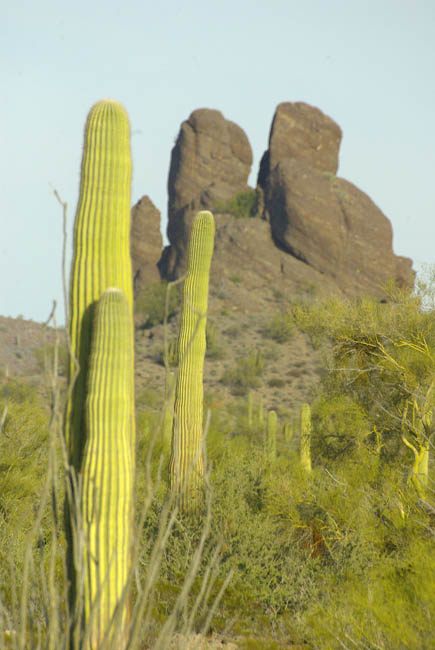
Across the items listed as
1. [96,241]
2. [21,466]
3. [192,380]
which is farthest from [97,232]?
[21,466]

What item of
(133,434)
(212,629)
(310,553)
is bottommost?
(212,629)

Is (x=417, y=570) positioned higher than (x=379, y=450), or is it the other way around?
(x=379, y=450)

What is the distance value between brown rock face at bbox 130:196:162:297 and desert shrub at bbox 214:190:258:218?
6399 mm

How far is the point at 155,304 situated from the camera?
49875 mm

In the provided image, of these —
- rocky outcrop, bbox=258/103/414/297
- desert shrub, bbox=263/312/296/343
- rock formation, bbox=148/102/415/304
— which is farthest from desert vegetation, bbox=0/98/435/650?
rocky outcrop, bbox=258/103/414/297

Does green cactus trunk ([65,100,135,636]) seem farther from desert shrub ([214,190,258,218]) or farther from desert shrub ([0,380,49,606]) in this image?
desert shrub ([214,190,258,218])

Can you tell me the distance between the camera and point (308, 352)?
39.7 m

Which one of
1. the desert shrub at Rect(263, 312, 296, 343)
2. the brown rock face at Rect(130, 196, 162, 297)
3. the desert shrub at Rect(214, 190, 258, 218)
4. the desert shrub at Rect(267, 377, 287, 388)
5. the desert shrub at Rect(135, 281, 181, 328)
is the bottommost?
the desert shrub at Rect(267, 377, 287, 388)

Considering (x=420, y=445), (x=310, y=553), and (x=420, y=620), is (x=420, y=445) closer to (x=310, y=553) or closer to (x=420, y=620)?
(x=310, y=553)

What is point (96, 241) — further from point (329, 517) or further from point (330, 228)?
point (330, 228)

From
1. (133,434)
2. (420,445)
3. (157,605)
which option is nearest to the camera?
(133,434)

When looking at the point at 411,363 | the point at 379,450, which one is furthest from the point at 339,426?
the point at 411,363

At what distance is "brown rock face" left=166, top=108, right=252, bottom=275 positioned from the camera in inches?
2388

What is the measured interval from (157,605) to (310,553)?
7.57 ft
